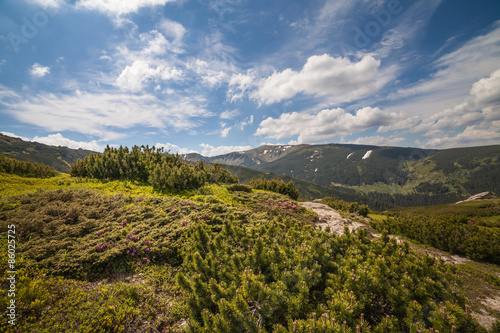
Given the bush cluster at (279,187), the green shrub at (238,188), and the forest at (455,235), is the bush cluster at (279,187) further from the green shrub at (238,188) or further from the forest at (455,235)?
the forest at (455,235)

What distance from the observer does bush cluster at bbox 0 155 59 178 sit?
1814cm

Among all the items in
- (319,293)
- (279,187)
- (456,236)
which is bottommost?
(456,236)

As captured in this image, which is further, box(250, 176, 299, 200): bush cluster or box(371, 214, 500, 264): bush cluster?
box(250, 176, 299, 200): bush cluster

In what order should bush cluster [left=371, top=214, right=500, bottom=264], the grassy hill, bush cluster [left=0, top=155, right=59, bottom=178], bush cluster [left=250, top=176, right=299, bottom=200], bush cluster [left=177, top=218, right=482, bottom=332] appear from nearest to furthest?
bush cluster [left=177, top=218, right=482, bottom=332]
the grassy hill
bush cluster [left=371, top=214, right=500, bottom=264]
bush cluster [left=0, top=155, right=59, bottom=178]
bush cluster [left=250, top=176, right=299, bottom=200]

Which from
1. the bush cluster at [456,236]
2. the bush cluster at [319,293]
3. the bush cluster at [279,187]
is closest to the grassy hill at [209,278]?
the bush cluster at [319,293]

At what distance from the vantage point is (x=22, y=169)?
19.2 metres

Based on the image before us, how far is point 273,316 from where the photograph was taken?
481 cm

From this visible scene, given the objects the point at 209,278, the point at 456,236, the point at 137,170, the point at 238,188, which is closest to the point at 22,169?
the point at 137,170

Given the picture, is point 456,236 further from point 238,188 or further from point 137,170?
point 137,170

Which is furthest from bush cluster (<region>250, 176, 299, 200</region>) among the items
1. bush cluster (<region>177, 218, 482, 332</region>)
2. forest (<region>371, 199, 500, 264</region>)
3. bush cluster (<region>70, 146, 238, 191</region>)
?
bush cluster (<region>177, 218, 482, 332</region>)

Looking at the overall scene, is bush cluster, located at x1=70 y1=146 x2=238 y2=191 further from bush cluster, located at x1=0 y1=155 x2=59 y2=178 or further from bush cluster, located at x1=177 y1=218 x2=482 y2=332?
bush cluster, located at x1=177 y1=218 x2=482 y2=332

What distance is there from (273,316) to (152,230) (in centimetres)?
841

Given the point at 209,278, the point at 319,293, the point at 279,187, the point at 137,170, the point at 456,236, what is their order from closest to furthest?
the point at 319,293
the point at 209,278
the point at 456,236
the point at 137,170
the point at 279,187

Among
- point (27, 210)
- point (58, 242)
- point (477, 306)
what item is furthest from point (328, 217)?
point (27, 210)
